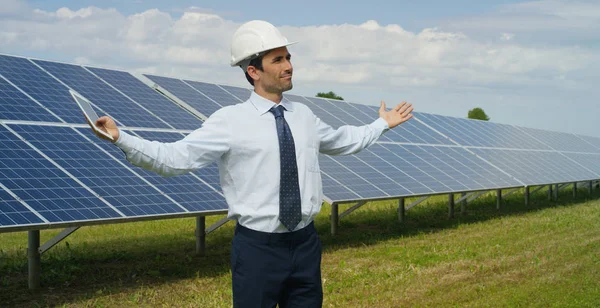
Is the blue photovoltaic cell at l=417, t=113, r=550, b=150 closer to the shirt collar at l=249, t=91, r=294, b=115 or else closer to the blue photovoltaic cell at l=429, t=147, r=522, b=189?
the blue photovoltaic cell at l=429, t=147, r=522, b=189

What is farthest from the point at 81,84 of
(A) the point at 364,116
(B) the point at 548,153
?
(B) the point at 548,153

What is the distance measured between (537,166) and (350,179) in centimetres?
1056

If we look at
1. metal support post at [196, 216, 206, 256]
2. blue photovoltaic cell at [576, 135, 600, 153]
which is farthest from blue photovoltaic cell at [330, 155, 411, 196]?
blue photovoltaic cell at [576, 135, 600, 153]

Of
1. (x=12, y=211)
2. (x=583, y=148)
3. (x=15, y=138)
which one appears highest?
(x=15, y=138)

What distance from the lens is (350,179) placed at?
1311 centimetres

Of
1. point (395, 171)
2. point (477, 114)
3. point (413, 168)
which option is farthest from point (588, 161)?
point (477, 114)

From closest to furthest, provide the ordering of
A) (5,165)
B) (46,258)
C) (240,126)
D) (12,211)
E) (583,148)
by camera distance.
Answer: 1. (240,126)
2. (12,211)
3. (5,165)
4. (46,258)
5. (583,148)

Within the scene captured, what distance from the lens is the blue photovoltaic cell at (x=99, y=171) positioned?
9242 mm

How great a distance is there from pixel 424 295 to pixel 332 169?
4.49 meters

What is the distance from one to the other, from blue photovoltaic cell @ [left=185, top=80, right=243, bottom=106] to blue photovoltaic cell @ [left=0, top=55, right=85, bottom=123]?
339 cm

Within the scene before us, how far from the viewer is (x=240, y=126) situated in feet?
13.5

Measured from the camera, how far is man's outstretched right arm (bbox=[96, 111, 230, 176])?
369cm

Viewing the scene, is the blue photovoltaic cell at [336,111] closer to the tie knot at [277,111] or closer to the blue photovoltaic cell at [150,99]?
the blue photovoltaic cell at [150,99]

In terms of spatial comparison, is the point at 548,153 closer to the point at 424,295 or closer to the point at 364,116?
the point at 364,116
